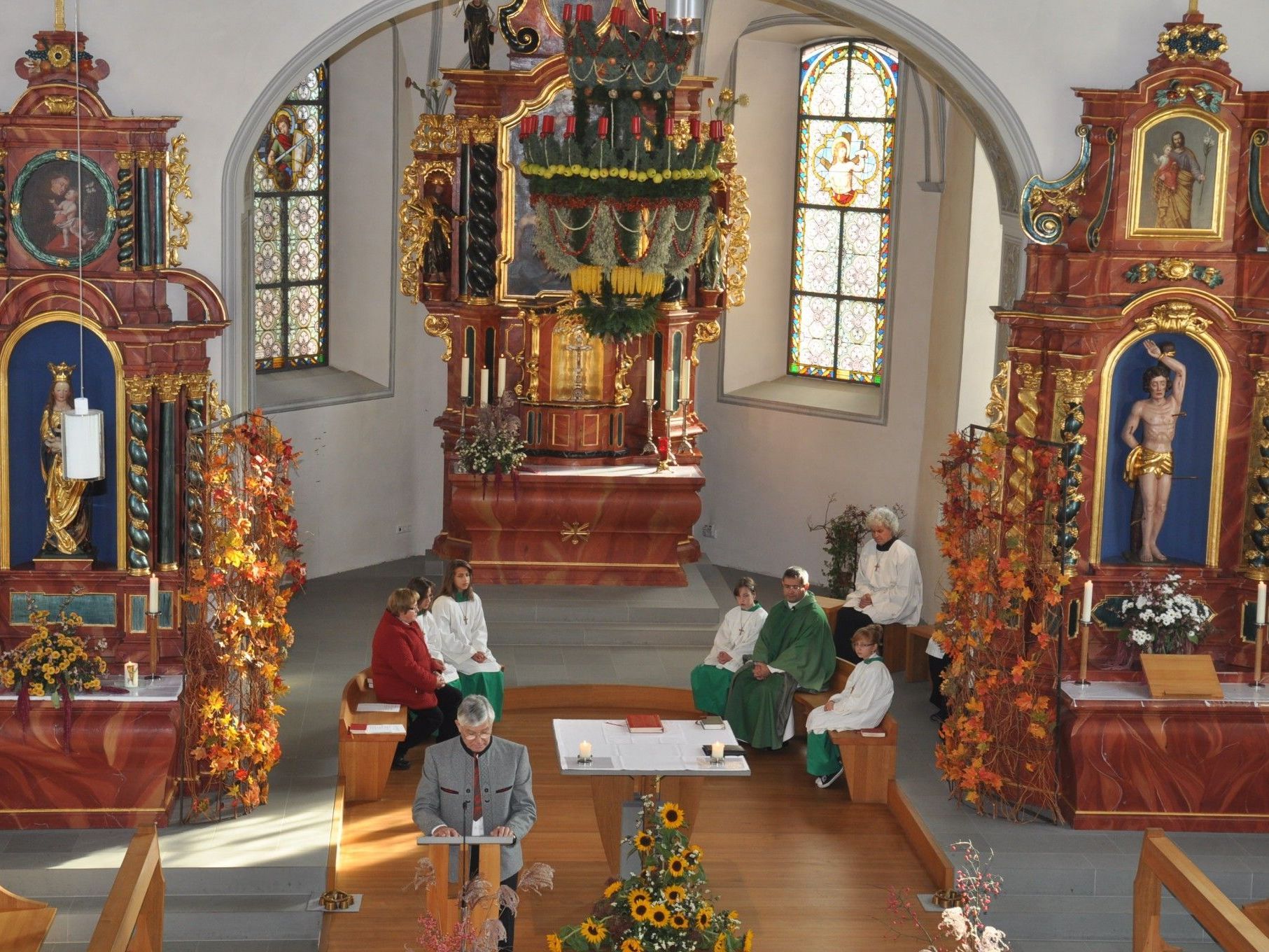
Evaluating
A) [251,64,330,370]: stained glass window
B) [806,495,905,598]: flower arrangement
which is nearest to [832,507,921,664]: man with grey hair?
[806,495,905,598]: flower arrangement

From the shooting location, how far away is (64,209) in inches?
450

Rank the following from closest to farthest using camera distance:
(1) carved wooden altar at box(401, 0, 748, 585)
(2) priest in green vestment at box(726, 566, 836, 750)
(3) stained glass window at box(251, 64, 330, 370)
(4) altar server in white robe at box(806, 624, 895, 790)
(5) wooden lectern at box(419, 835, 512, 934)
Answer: (5) wooden lectern at box(419, 835, 512, 934)
(4) altar server in white robe at box(806, 624, 895, 790)
(2) priest in green vestment at box(726, 566, 836, 750)
(1) carved wooden altar at box(401, 0, 748, 585)
(3) stained glass window at box(251, 64, 330, 370)

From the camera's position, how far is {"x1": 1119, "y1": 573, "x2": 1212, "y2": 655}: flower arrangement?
12102 millimetres

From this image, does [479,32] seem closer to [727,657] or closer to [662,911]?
[727,657]

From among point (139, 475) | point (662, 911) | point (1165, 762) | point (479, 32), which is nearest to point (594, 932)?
point (662, 911)

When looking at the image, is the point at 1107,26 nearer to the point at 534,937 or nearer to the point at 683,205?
the point at 683,205

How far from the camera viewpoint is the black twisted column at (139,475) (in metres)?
11.5

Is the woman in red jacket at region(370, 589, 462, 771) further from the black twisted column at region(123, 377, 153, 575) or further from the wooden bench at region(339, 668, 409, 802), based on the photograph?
the black twisted column at region(123, 377, 153, 575)

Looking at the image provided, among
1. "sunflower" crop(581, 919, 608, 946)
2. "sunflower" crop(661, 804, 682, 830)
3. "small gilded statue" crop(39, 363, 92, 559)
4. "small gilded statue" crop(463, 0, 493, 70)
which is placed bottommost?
"sunflower" crop(581, 919, 608, 946)

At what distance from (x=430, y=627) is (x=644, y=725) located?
8.35 ft

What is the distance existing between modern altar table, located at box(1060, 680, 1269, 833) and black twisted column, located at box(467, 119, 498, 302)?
6973 millimetres

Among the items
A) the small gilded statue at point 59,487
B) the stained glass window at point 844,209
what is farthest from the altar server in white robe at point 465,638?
the stained glass window at point 844,209

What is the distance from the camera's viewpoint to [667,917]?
8.50m

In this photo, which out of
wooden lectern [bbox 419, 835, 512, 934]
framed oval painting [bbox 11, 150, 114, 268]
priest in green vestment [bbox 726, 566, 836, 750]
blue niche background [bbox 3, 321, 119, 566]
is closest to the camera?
wooden lectern [bbox 419, 835, 512, 934]
